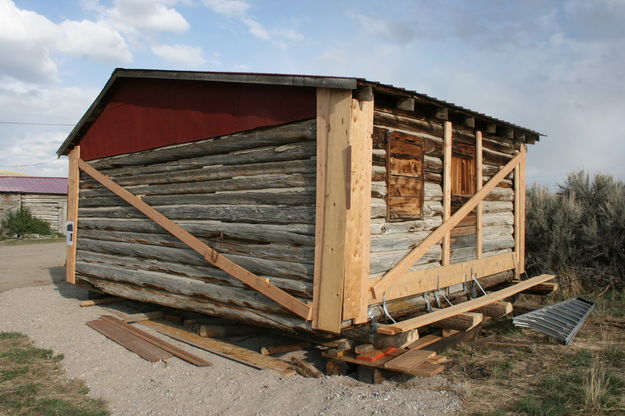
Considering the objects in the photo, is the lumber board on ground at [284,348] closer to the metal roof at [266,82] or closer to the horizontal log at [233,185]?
the horizontal log at [233,185]

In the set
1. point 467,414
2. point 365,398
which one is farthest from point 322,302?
point 467,414

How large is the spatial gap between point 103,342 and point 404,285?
4.25 m

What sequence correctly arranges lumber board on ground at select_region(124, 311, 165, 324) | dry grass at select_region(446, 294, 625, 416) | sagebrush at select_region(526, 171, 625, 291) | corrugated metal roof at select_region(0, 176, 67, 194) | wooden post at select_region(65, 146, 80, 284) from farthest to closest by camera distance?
corrugated metal roof at select_region(0, 176, 67, 194) < sagebrush at select_region(526, 171, 625, 291) < wooden post at select_region(65, 146, 80, 284) < lumber board on ground at select_region(124, 311, 165, 324) < dry grass at select_region(446, 294, 625, 416)

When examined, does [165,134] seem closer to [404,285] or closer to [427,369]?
[404,285]

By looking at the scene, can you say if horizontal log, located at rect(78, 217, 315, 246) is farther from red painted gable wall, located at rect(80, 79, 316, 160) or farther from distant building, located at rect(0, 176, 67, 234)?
distant building, located at rect(0, 176, 67, 234)

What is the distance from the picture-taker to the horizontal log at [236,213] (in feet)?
19.0

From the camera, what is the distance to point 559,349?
654 centimetres

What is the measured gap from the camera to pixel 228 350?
654 centimetres

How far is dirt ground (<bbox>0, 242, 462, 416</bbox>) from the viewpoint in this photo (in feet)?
15.4

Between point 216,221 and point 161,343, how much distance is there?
1806 mm

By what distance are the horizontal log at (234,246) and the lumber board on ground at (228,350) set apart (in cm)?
122

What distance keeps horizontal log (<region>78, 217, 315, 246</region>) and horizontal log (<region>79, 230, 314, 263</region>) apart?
66 mm

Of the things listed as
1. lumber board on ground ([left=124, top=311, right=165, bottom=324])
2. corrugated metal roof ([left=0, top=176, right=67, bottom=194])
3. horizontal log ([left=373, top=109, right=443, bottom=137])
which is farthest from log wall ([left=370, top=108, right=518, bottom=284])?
corrugated metal roof ([left=0, top=176, right=67, bottom=194])

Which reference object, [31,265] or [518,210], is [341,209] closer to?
[518,210]
